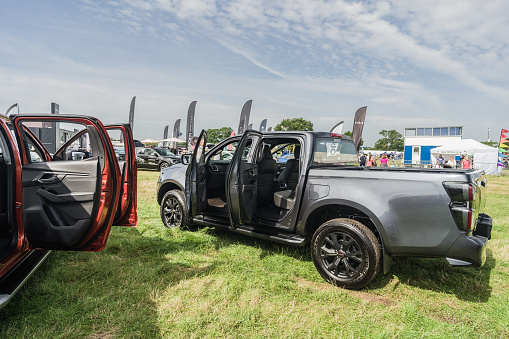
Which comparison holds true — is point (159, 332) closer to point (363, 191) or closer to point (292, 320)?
point (292, 320)

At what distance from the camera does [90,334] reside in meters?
2.54

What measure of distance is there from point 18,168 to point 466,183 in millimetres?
3944

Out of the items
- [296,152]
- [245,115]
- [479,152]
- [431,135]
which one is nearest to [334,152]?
[296,152]

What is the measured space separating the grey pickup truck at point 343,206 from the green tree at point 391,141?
115535 mm

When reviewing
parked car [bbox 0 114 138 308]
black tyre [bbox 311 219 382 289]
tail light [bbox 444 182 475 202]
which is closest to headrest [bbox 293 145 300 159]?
black tyre [bbox 311 219 382 289]

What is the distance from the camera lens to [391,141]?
112938 mm

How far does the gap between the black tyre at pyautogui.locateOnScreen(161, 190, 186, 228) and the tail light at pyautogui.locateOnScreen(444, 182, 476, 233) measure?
3.82 m

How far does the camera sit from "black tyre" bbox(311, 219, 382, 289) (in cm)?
327

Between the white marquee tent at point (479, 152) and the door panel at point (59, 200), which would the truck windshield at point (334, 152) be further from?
the white marquee tent at point (479, 152)

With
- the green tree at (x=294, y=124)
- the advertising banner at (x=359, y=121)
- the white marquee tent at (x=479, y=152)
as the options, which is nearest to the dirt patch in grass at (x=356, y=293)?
the advertising banner at (x=359, y=121)

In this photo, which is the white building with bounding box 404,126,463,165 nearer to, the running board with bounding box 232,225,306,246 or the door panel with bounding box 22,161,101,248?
the running board with bounding box 232,225,306,246

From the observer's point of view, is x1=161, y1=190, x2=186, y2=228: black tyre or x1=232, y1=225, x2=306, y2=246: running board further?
x1=161, y1=190, x2=186, y2=228: black tyre

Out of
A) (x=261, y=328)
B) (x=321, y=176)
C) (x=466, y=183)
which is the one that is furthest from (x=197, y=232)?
(x=466, y=183)

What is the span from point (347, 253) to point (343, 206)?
1.67 feet
